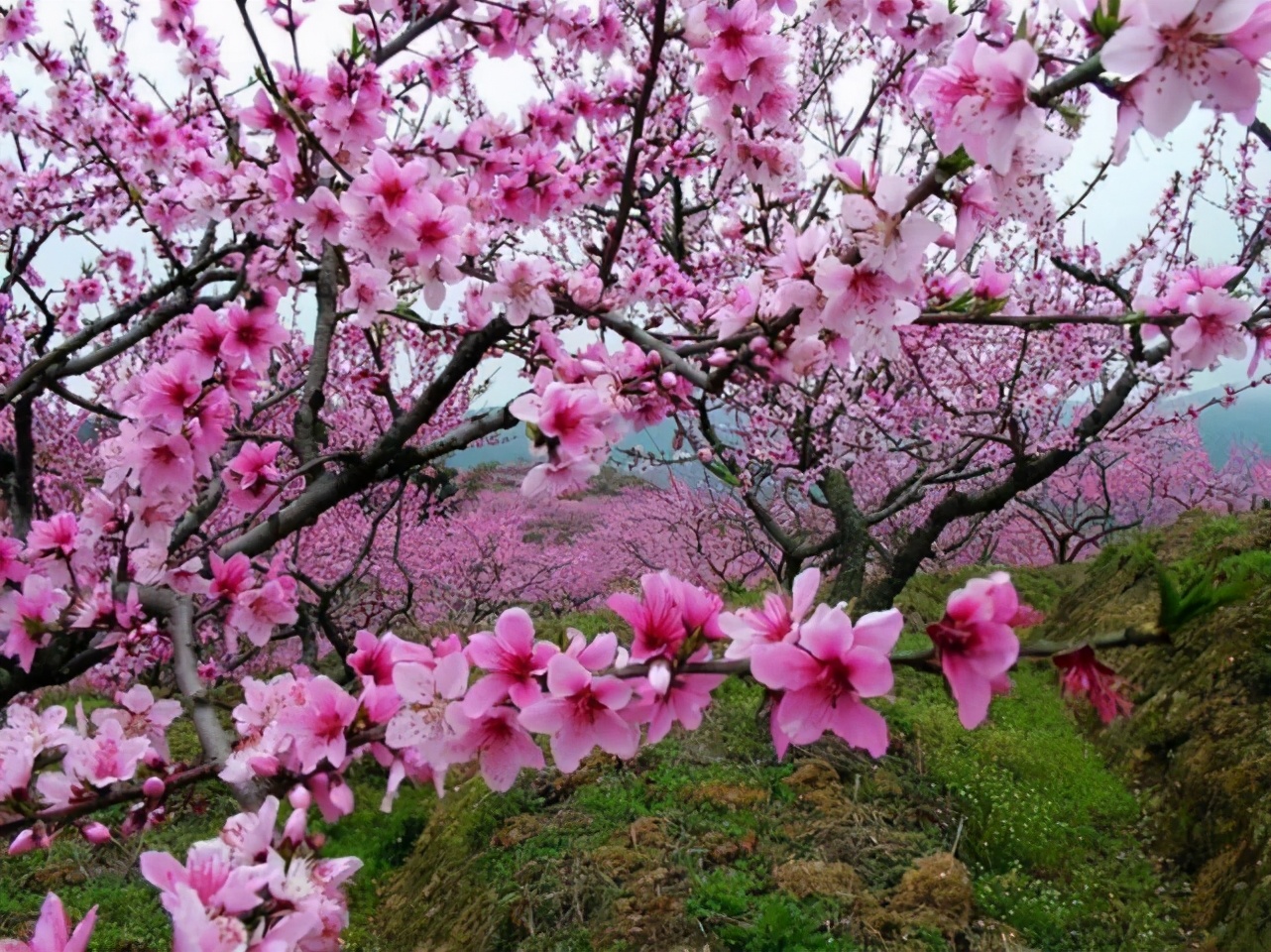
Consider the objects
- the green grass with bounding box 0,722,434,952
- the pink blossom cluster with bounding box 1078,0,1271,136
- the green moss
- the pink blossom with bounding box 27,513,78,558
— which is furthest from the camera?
the green grass with bounding box 0,722,434,952

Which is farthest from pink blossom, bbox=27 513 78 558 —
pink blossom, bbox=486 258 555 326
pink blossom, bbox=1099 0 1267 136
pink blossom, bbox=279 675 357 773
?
pink blossom, bbox=1099 0 1267 136

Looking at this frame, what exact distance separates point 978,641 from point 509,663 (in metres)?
0.62

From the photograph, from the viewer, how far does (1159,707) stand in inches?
162

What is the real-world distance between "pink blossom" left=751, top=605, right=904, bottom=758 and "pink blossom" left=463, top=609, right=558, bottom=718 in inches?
12.7

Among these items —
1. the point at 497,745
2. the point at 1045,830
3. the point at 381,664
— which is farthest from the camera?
the point at 1045,830

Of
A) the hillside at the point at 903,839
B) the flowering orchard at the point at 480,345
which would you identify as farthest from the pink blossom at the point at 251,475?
the hillside at the point at 903,839

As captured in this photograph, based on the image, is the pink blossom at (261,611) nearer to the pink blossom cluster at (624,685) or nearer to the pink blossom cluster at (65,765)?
the pink blossom cluster at (65,765)

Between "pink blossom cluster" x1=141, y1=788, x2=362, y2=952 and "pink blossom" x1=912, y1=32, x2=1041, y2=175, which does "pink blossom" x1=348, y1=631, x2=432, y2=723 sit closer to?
"pink blossom cluster" x1=141, y1=788, x2=362, y2=952

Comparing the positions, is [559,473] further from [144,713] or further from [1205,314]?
[1205,314]

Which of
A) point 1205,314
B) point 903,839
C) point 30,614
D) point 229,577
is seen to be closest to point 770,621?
point 1205,314

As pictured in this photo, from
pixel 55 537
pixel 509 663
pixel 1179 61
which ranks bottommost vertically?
pixel 509 663

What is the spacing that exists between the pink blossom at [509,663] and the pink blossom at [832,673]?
12.7 inches

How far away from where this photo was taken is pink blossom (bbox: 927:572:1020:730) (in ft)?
2.82

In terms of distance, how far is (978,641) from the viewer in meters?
0.88
